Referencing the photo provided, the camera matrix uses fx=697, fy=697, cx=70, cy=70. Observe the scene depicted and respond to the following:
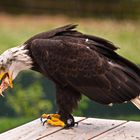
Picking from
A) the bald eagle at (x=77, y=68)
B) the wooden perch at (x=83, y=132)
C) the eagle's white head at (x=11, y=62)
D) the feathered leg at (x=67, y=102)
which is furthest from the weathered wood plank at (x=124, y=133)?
the eagle's white head at (x=11, y=62)

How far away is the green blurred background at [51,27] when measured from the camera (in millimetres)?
8203

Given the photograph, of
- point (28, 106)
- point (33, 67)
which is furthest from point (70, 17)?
point (33, 67)

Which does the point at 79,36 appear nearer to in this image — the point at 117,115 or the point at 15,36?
the point at 117,115

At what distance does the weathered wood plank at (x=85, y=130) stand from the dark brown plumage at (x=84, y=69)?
16 centimetres

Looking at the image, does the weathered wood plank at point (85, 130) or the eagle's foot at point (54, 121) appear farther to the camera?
the eagle's foot at point (54, 121)

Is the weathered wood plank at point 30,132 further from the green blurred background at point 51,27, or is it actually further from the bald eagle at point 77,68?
the green blurred background at point 51,27

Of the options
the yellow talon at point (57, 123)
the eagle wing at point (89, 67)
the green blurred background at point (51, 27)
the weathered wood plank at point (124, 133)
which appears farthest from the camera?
the green blurred background at point (51, 27)

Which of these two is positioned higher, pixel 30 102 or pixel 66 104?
pixel 66 104

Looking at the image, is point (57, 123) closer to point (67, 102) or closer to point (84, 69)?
point (67, 102)

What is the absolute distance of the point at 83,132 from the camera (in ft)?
15.7

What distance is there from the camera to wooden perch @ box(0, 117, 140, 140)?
4.63 m

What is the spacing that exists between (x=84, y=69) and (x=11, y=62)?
1.79 feet

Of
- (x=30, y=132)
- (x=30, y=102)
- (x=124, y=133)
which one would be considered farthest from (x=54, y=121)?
(x=30, y=102)

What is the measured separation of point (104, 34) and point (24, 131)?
13.5m
